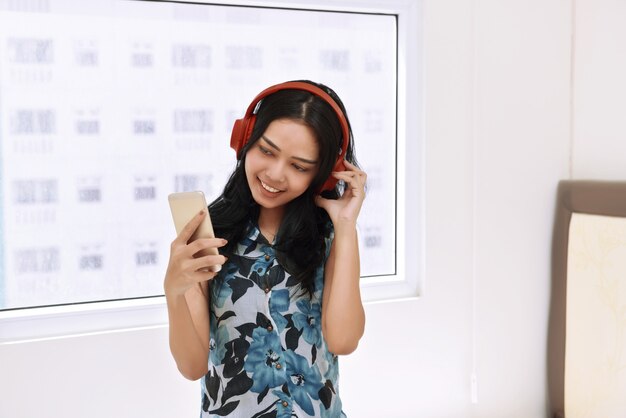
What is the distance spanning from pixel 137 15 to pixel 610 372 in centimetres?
172

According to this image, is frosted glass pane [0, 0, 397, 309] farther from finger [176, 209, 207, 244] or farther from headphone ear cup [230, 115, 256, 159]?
finger [176, 209, 207, 244]

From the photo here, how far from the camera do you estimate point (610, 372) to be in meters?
2.03

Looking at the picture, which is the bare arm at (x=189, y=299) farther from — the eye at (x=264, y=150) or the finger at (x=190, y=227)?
the eye at (x=264, y=150)

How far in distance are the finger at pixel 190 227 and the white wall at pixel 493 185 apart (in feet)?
3.45

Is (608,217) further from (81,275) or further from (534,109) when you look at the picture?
(81,275)

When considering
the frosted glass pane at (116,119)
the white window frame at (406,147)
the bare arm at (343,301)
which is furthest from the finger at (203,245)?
the white window frame at (406,147)

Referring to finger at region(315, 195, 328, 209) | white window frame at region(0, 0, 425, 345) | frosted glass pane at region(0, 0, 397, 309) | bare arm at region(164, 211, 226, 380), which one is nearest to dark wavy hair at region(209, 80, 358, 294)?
finger at region(315, 195, 328, 209)

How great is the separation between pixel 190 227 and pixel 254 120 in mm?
245

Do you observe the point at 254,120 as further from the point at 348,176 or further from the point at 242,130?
the point at 348,176

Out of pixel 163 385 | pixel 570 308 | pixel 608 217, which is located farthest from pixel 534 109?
pixel 163 385

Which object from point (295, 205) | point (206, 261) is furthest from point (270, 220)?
point (206, 261)

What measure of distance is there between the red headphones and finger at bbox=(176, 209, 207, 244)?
0.61ft

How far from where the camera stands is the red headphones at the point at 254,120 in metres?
1.16

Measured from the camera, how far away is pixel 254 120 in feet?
3.90
